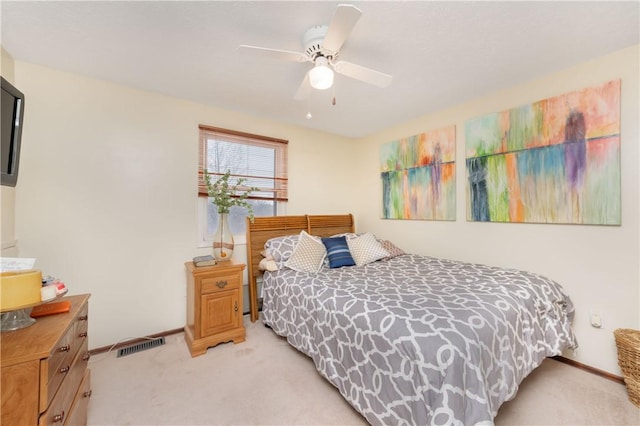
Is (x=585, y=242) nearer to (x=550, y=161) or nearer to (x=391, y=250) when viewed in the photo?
(x=550, y=161)

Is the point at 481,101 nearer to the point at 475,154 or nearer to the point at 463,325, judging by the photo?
the point at 475,154

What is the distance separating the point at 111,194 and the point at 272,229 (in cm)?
162

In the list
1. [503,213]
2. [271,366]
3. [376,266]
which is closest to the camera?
[271,366]

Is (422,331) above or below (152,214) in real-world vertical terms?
below

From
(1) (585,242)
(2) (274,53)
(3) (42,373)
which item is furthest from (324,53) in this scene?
(1) (585,242)

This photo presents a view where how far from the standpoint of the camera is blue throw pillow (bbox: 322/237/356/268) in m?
2.72

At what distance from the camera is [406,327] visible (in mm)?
1364

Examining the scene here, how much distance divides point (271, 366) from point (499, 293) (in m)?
1.80

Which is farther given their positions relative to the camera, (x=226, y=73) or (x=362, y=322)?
(x=226, y=73)

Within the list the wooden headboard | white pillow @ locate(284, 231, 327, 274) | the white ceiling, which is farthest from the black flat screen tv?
white pillow @ locate(284, 231, 327, 274)

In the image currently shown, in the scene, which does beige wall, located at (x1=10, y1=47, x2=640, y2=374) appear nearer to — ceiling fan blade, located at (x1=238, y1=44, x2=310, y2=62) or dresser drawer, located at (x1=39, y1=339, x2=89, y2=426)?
dresser drawer, located at (x1=39, y1=339, x2=89, y2=426)

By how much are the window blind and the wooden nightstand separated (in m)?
0.94

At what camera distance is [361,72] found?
1.74 meters

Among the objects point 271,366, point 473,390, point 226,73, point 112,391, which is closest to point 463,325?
point 473,390
